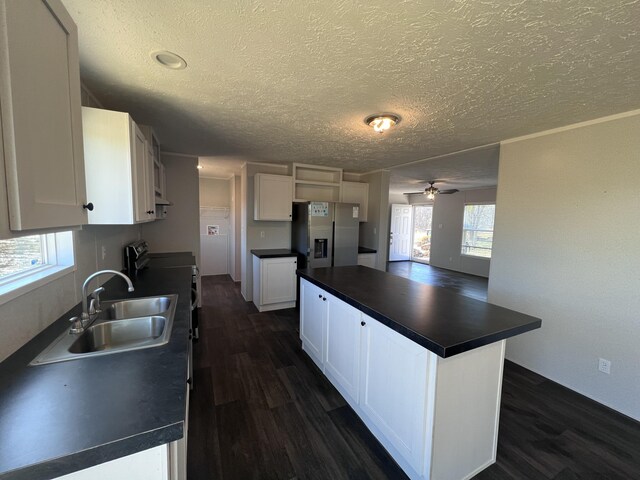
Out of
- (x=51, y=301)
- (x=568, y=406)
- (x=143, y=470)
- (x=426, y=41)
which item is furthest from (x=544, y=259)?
(x=51, y=301)

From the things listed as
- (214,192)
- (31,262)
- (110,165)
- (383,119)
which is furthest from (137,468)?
(214,192)

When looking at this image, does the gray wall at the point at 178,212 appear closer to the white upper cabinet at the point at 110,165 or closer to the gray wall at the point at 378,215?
the white upper cabinet at the point at 110,165

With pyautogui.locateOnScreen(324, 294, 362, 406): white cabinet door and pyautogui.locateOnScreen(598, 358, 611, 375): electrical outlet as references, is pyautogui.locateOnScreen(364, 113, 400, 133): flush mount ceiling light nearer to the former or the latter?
pyautogui.locateOnScreen(324, 294, 362, 406): white cabinet door

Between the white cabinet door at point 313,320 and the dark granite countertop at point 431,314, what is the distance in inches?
8.4

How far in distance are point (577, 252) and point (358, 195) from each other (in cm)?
323

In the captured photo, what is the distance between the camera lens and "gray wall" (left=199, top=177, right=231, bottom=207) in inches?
233

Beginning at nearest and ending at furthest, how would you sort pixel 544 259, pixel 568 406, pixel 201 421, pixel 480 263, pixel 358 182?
pixel 201 421 → pixel 568 406 → pixel 544 259 → pixel 358 182 → pixel 480 263

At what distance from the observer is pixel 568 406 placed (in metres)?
2.16

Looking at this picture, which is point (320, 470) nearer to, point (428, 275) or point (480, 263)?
point (428, 275)

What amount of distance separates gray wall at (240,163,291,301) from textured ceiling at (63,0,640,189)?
1.72 m

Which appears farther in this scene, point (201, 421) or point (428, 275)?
point (428, 275)

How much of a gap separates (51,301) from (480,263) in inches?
317

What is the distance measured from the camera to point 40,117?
804 mm

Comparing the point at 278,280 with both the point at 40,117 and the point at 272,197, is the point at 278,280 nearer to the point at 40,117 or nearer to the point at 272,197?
the point at 272,197
